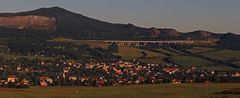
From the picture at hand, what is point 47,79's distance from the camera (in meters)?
138

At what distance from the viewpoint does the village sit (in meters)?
132

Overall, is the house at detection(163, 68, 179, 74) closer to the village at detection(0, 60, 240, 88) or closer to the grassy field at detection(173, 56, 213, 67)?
the village at detection(0, 60, 240, 88)

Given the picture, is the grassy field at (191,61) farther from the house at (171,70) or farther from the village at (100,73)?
the house at (171,70)

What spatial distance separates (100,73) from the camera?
16288 centimetres

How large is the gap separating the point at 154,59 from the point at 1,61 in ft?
150

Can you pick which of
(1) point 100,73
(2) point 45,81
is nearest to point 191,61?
(1) point 100,73

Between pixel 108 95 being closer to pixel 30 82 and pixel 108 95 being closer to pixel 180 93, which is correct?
pixel 180 93

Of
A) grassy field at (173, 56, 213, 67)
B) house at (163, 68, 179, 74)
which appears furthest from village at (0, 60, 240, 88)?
grassy field at (173, 56, 213, 67)

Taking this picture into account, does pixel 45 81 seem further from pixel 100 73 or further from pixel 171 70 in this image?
pixel 171 70

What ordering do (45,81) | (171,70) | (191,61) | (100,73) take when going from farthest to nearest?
(191,61), (171,70), (100,73), (45,81)

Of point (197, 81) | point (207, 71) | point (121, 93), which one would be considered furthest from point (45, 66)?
point (121, 93)

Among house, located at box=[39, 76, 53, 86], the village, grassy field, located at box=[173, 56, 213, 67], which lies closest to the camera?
house, located at box=[39, 76, 53, 86]

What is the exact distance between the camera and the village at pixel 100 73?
5216 inches

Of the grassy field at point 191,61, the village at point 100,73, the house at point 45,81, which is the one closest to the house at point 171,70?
the village at point 100,73
